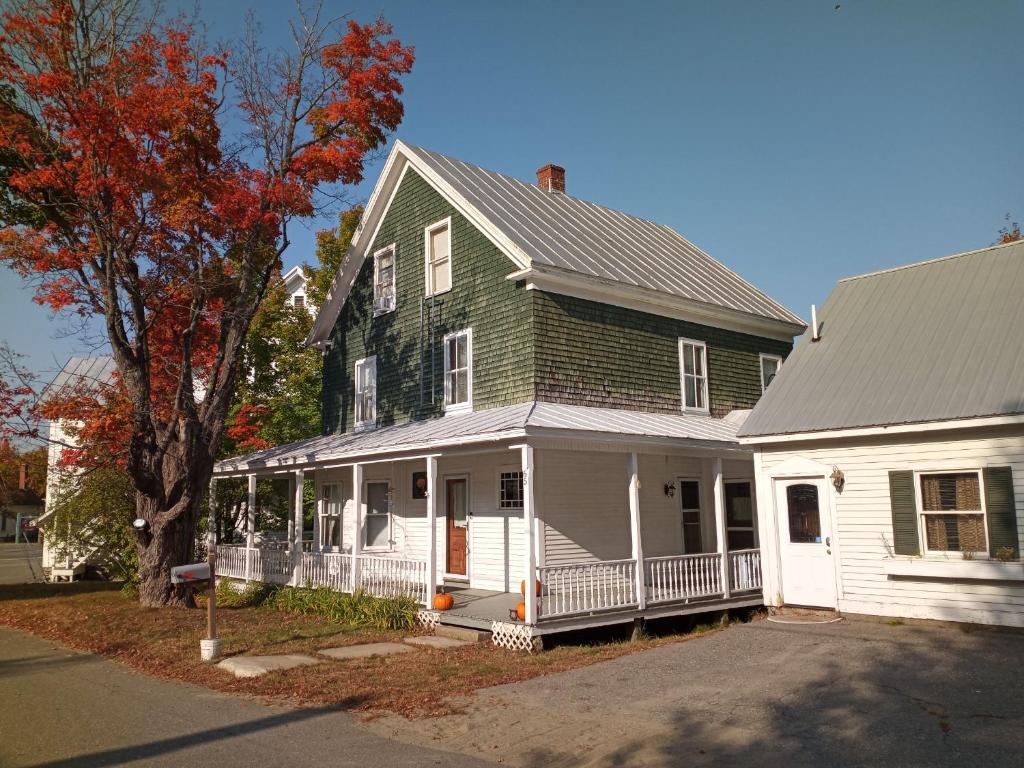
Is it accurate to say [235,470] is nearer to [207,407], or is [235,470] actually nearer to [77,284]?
[207,407]

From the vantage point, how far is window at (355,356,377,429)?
19406mm

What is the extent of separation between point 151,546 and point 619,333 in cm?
1059

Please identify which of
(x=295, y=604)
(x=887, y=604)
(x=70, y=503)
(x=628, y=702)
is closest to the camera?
(x=628, y=702)

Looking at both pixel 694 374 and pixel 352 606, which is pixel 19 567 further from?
pixel 694 374

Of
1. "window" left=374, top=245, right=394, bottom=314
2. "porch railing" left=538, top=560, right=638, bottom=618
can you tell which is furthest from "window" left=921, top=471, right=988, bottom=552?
"window" left=374, top=245, right=394, bottom=314

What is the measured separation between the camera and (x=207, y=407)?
16406 mm

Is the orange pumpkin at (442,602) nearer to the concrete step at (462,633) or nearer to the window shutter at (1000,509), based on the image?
the concrete step at (462,633)

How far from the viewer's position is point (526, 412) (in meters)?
13.7

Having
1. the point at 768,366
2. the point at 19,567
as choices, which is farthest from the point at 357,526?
the point at 19,567

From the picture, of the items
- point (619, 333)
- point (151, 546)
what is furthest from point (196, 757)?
point (619, 333)

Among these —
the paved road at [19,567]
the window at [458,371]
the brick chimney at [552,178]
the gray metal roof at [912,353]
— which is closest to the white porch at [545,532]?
the window at [458,371]

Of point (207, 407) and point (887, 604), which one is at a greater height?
point (207, 407)

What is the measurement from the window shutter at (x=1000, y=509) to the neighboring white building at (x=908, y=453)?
0.02 meters

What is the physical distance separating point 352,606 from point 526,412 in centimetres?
478
